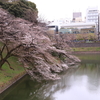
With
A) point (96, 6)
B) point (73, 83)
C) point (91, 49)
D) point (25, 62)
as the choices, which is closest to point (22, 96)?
point (25, 62)

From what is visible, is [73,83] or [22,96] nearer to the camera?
[22,96]

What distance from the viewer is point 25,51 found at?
24.9 ft

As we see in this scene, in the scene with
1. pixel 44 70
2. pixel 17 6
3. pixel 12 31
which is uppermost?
pixel 17 6

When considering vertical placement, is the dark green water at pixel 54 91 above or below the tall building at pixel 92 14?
below

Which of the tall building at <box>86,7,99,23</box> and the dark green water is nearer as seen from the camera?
the dark green water

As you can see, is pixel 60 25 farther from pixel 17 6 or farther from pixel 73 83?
pixel 73 83

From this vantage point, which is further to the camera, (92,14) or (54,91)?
(92,14)

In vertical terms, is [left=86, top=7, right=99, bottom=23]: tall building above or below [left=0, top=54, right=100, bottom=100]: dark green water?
above

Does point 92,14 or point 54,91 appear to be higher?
point 92,14

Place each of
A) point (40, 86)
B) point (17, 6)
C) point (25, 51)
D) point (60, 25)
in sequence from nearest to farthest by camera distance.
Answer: point (25, 51), point (40, 86), point (17, 6), point (60, 25)

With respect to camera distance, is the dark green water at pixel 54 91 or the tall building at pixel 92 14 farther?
the tall building at pixel 92 14

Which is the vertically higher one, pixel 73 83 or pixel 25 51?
pixel 25 51

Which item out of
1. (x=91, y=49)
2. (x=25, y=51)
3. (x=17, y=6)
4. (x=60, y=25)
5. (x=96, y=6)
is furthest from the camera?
(x=96, y=6)

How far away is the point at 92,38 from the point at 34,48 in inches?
938
